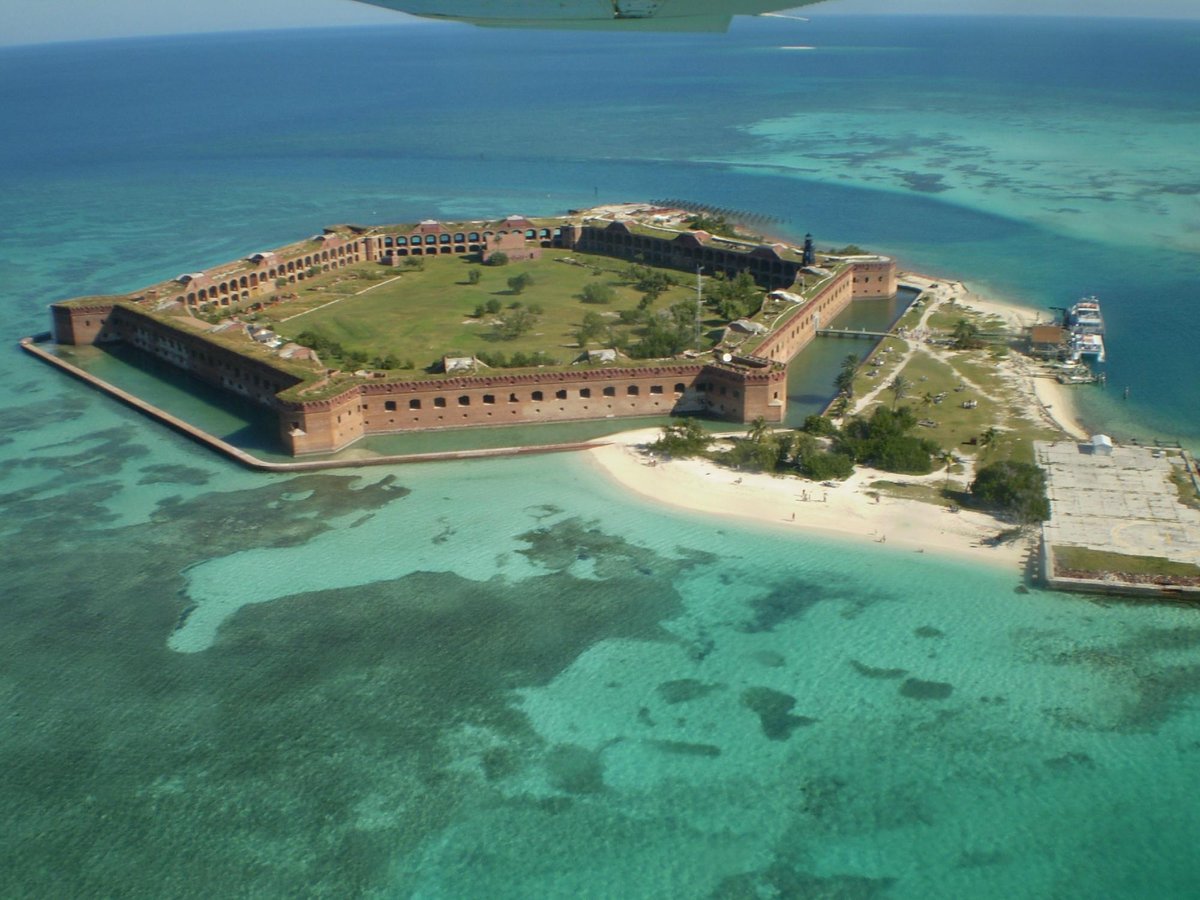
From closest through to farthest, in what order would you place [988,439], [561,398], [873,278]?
[988,439]
[561,398]
[873,278]

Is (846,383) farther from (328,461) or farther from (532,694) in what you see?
(532,694)

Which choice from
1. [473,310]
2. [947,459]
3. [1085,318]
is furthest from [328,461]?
[1085,318]

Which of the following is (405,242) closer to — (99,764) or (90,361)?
(90,361)

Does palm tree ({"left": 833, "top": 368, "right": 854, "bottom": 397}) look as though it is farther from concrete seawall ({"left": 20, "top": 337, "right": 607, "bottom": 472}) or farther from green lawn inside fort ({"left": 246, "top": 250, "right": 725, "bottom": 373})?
concrete seawall ({"left": 20, "top": 337, "right": 607, "bottom": 472})

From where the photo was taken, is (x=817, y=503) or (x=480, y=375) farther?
(x=480, y=375)

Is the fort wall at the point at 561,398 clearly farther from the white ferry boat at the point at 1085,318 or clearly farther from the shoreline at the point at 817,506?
the white ferry boat at the point at 1085,318

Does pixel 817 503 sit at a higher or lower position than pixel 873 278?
lower

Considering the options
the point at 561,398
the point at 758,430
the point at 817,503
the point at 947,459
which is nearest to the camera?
the point at 817,503

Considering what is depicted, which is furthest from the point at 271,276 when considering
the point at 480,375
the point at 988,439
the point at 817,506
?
the point at 988,439

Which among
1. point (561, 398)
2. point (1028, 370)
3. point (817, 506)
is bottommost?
point (817, 506)
